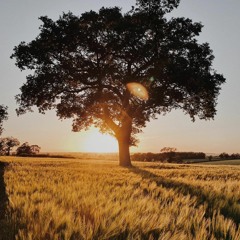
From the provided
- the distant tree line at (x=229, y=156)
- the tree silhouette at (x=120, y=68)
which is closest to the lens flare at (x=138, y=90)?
the tree silhouette at (x=120, y=68)

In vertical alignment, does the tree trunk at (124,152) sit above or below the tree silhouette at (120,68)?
below

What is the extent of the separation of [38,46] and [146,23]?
10.1 metres

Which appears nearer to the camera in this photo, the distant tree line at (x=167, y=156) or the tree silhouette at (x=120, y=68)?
the tree silhouette at (x=120, y=68)

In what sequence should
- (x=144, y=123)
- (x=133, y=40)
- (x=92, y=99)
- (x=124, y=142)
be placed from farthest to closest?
(x=144, y=123) → (x=124, y=142) → (x=92, y=99) → (x=133, y=40)

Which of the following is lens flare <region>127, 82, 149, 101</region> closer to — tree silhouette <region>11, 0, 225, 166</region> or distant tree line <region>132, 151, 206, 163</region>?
tree silhouette <region>11, 0, 225, 166</region>

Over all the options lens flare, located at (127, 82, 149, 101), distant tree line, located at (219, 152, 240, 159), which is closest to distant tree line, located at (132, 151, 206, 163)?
distant tree line, located at (219, 152, 240, 159)

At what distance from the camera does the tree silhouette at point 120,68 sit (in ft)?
93.9

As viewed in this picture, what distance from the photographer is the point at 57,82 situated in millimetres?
31562

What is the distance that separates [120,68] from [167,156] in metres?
50.6

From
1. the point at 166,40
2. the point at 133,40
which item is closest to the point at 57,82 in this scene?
the point at 133,40

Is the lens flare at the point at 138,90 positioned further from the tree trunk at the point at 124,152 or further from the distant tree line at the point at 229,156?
the distant tree line at the point at 229,156

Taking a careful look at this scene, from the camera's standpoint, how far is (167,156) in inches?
3125

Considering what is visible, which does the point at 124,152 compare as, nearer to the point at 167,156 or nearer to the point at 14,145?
the point at 167,156

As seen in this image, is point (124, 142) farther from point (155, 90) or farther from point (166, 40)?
point (166, 40)
